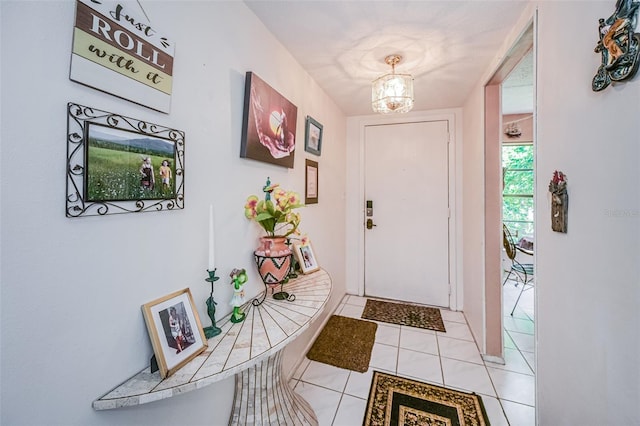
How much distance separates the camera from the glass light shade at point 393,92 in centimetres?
171

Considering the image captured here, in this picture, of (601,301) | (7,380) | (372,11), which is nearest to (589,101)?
(601,301)

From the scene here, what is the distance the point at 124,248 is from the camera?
2.52 feet

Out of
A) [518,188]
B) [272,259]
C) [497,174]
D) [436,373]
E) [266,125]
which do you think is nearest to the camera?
[272,259]

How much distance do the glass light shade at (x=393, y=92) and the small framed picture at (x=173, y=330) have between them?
1651 millimetres

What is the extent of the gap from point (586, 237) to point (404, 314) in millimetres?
2172

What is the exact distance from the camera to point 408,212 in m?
3.04

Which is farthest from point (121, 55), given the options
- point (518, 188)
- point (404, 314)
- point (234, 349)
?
point (518, 188)

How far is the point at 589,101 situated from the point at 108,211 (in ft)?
5.04

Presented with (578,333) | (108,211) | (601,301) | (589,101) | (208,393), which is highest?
(589,101)

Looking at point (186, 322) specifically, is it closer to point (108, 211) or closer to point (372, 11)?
point (108, 211)

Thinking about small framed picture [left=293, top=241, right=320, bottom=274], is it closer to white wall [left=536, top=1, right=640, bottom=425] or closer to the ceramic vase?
the ceramic vase

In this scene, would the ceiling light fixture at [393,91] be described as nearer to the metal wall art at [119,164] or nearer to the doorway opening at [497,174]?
the doorway opening at [497,174]

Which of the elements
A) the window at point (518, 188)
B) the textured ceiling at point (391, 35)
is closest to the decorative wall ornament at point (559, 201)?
the textured ceiling at point (391, 35)

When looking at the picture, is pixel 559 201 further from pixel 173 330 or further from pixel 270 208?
pixel 173 330
